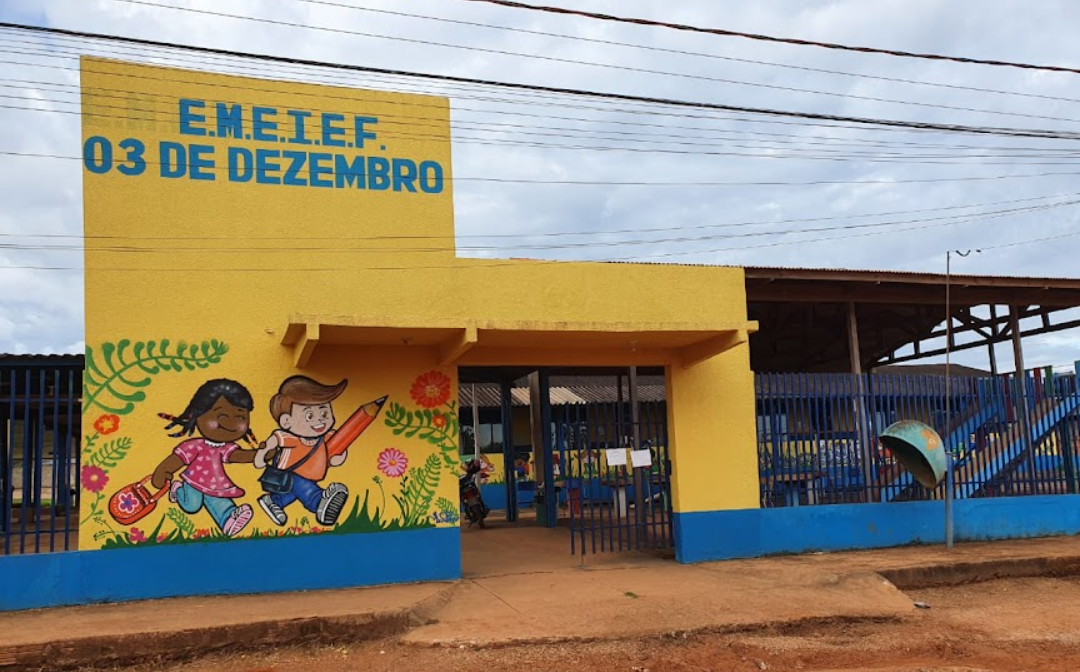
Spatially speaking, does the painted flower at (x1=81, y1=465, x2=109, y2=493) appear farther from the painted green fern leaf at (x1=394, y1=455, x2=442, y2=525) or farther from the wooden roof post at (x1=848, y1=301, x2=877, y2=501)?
the wooden roof post at (x1=848, y1=301, x2=877, y2=501)

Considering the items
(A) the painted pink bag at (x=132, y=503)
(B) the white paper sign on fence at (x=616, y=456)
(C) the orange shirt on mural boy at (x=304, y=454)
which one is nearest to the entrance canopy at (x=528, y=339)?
(C) the orange shirt on mural boy at (x=304, y=454)

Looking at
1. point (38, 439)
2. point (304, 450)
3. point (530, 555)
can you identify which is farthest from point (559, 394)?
point (38, 439)

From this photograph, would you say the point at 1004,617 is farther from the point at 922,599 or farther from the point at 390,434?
the point at 390,434

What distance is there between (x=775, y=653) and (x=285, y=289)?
6.27 meters

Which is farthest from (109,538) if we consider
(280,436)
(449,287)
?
(449,287)

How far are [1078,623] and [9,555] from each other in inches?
412

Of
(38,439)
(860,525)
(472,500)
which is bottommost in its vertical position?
(860,525)

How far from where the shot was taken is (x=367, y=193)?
410 inches

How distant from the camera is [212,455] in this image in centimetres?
942

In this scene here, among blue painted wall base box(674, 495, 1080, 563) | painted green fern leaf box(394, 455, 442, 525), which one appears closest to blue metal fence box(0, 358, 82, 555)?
painted green fern leaf box(394, 455, 442, 525)

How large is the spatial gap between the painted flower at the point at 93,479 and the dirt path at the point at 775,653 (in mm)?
2381

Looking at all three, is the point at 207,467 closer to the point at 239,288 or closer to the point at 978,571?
the point at 239,288

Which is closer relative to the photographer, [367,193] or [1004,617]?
[1004,617]

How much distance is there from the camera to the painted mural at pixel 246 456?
9094 mm
